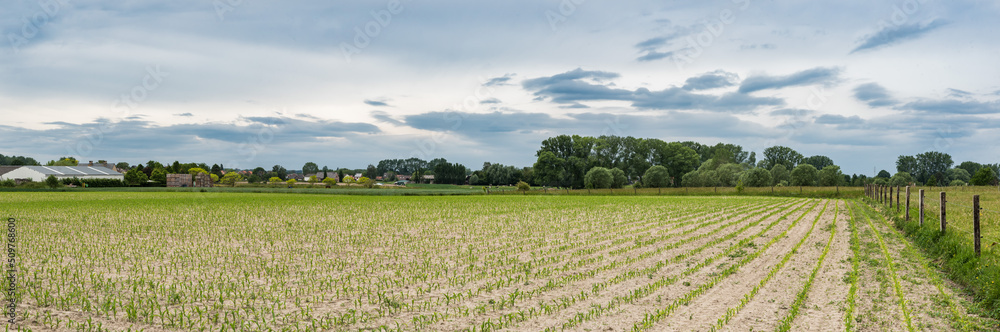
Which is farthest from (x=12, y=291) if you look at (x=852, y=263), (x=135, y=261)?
(x=852, y=263)

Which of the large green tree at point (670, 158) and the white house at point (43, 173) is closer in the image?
the white house at point (43, 173)

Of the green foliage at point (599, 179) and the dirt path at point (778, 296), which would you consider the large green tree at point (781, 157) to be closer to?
the green foliage at point (599, 179)

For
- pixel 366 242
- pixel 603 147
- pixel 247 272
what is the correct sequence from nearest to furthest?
pixel 247 272
pixel 366 242
pixel 603 147

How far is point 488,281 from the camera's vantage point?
38.1ft

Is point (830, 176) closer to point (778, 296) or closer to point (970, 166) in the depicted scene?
point (778, 296)

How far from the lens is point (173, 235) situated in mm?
21406

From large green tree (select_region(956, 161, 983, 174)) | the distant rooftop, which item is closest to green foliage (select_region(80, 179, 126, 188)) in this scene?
the distant rooftop

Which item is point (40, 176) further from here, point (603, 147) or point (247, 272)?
point (247, 272)

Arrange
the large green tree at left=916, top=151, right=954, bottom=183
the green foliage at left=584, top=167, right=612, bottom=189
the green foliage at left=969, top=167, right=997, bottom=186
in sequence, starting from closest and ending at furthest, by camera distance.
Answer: the green foliage at left=969, top=167, right=997, bottom=186
the green foliage at left=584, top=167, right=612, bottom=189
the large green tree at left=916, top=151, right=954, bottom=183

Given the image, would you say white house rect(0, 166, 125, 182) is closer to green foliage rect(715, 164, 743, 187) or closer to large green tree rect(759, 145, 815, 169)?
green foliage rect(715, 164, 743, 187)

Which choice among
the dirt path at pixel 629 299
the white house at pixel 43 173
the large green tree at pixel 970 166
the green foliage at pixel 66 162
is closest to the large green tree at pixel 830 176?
the dirt path at pixel 629 299

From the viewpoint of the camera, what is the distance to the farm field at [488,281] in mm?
8578

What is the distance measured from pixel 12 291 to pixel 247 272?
419cm

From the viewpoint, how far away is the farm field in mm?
8578
